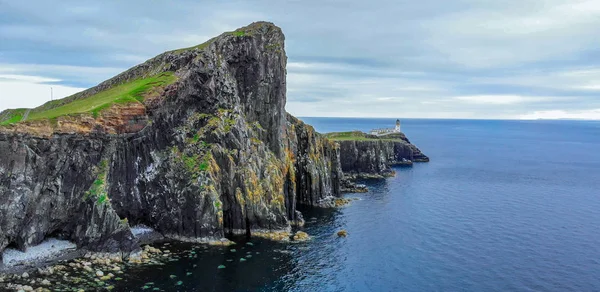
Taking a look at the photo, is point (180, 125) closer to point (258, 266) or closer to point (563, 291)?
point (258, 266)

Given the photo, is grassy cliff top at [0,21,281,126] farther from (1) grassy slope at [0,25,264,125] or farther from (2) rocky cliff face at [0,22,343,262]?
(2) rocky cliff face at [0,22,343,262]

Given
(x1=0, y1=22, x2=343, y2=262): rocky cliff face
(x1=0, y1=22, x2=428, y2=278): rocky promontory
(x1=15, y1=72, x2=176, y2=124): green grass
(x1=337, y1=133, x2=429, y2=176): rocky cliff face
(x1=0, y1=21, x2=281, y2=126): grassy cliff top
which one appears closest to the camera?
(x1=0, y1=22, x2=343, y2=262): rocky cliff face

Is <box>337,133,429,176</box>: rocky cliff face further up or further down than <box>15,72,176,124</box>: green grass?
further down

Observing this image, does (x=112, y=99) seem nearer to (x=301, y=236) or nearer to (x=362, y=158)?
(x=301, y=236)

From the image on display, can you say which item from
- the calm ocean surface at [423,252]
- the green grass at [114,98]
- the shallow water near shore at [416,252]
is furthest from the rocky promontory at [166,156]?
the calm ocean surface at [423,252]


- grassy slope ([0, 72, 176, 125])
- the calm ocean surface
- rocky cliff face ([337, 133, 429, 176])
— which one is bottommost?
the calm ocean surface

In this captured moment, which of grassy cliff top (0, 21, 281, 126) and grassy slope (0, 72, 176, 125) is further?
grassy cliff top (0, 21, 281, 126)

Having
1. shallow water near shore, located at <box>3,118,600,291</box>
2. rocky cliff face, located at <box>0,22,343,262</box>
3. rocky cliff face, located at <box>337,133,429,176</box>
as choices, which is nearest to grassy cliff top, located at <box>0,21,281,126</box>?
rocky cliff face, located at <box>0,22,343,262</box>

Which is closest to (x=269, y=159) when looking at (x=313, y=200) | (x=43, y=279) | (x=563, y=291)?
(x=313, y=200)

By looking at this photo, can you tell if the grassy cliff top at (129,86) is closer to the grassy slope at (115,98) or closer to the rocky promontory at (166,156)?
the grassy slope at (115,98)
